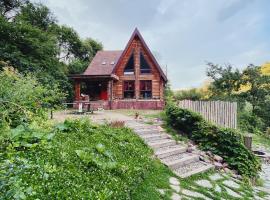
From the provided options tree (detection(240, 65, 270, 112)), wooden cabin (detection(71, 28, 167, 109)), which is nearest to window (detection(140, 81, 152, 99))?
wooden cabin (detection(71, 28, 167, 109))

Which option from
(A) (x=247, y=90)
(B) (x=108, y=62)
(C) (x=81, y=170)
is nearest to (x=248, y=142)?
(C) (x=81, y=170)

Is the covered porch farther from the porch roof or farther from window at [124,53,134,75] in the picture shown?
window at [124,53,134,75]

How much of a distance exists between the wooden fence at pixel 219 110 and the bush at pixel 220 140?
101cm

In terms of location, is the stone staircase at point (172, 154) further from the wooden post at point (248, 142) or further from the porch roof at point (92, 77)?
the porch roof at point (92, 77)

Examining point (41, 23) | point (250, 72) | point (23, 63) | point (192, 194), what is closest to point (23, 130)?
point (192, 194)

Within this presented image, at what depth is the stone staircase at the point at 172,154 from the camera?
19.9ft

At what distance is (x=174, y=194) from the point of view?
4516 millimetres

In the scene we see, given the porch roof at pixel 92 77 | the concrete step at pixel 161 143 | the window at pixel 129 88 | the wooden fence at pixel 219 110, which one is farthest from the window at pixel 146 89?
the concrete step at pixel 161 143

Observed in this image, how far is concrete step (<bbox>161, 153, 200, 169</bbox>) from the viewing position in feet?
19.9

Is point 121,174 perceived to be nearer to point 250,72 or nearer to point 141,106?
point 141,106

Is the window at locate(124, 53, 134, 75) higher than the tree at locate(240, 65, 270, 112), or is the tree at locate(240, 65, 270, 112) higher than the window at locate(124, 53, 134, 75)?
the window at locate(124, 53, 134, 75)

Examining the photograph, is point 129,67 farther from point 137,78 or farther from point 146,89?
point 146,89

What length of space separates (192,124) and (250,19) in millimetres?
4934

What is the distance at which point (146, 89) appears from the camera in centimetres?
1958
